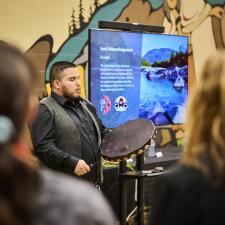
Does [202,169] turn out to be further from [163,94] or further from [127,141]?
[163,94]

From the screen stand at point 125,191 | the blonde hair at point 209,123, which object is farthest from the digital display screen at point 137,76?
the blonde hair at point 209,123

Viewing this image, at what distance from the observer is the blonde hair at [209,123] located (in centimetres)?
149

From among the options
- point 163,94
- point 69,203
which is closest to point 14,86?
point 69,203

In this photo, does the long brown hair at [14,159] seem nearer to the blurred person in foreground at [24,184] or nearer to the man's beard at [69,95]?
the blurred person in foreground at [24,184]

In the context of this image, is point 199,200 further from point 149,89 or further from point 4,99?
point 149,89

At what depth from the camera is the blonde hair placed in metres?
1.49

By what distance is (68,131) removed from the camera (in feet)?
13.8

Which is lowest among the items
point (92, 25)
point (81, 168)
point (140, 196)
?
point (140, 196)

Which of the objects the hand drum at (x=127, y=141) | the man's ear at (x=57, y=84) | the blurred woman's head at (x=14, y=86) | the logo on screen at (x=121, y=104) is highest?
the blurred woman's head at (x=14, y=86)

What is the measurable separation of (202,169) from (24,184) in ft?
1.69

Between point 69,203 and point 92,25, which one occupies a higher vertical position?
point 92,25

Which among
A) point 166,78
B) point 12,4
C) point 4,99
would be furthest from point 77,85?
point 4,99

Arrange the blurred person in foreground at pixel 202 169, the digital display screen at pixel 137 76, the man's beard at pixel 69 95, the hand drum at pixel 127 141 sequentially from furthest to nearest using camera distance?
the digital display screen at pixel 137 76 → the man's beard at pixel 69 95 → the hand drum at pixel 127 141 → the blurred person in foreground at pixel 202 169

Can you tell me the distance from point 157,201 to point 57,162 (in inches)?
103
